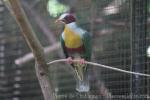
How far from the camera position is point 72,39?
208 centimetres

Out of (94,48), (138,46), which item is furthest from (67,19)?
(94,48)

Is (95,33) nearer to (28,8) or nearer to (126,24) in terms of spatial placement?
(126,24)

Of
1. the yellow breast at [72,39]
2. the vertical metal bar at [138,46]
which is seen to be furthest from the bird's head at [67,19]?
the vertical metal bar at [138,46]

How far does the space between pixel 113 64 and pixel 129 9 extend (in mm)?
340

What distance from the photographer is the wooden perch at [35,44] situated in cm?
156

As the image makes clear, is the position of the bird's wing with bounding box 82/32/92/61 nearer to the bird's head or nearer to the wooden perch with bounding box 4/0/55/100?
the bird's head

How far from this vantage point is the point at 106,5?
2744 mm

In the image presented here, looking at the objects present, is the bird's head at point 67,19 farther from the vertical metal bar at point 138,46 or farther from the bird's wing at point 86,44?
the vertical metal bar at point 138,46

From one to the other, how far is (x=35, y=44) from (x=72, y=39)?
497mm

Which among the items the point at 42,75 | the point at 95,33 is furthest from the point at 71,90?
the point at 42,75

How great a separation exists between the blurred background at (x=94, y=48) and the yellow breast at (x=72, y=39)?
0.46 metres

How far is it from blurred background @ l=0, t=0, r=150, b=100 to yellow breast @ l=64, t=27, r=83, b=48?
1.51 feet

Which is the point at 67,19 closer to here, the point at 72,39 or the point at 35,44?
the point at 72,39

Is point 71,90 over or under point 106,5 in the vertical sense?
under
